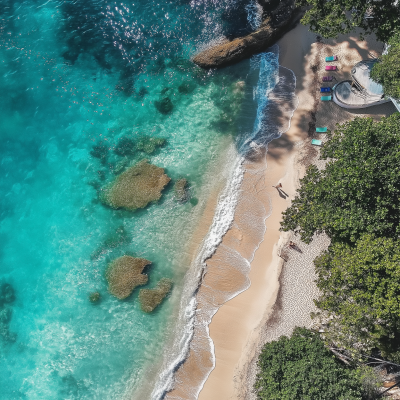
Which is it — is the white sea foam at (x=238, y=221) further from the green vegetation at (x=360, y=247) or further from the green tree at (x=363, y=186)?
the green tree at (x=363, y=186)

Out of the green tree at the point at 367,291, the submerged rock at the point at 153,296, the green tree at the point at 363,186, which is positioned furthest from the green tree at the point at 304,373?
the submerged rock at the point at 153,296

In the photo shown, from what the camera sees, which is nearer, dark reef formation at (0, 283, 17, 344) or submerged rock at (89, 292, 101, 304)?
submerged rock at (89, 292, 101, 304)

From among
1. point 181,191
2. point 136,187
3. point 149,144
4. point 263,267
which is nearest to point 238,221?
point 263,267

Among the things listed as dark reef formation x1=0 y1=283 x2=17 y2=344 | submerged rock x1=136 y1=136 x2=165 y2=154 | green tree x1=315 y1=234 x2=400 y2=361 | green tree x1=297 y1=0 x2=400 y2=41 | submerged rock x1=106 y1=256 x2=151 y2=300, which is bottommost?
dark reef formation x1=0 y1=283 x2=17 y2=344

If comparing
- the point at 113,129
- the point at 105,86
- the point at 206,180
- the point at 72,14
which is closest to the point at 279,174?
the point at 206,180

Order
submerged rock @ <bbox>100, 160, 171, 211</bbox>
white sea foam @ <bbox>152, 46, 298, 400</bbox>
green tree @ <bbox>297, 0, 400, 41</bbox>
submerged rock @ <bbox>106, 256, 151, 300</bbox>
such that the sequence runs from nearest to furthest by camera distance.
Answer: green tree @ <bbox>297, 0, 400, 41</bbox> → white sea foam @ <bbox>152, 46, 298, 400</bbox> → submerged rock @ <bbox>106, 256, 151, 300</bbox> → submerged rock @ <bbox>100, 160, 171, 211</bbox>

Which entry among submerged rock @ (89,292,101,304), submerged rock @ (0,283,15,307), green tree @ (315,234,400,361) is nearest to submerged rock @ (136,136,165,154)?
submerged rock @ (89,292,101,304)

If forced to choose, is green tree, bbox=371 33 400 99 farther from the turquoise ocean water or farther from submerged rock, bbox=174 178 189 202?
submerged rock, bbox=174 178 189 202

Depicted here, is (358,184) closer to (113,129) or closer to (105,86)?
(113,129)
